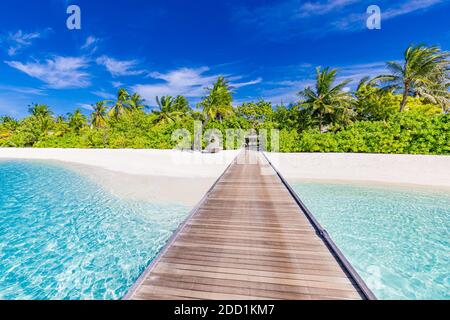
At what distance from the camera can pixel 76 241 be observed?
582cm

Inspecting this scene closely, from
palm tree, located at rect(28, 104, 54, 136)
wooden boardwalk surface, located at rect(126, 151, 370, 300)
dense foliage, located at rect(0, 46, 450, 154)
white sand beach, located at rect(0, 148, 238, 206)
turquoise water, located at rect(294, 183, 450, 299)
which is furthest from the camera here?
palm tree, located at rect(28, 104, 54, 136)

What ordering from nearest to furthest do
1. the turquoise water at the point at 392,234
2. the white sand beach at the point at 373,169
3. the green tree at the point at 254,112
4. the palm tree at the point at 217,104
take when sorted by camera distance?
the turquoise water at the point at 392,234 < the white sand beach at the point at 373,169 < the palm tree at the point at 217,104 < the green tree at the point at 254,112

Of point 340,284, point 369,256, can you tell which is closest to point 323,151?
point 369,256

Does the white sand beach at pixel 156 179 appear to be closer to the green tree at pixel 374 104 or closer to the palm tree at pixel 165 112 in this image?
the palm tree at pixel 165 112

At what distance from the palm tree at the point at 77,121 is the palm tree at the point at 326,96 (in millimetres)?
39277

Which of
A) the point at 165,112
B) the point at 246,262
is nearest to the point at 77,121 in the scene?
the point at 165,112

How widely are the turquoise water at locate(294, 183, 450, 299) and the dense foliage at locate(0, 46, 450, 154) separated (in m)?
7.51

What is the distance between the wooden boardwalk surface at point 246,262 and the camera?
2.88m

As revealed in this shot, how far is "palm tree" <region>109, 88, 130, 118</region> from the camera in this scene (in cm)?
3591

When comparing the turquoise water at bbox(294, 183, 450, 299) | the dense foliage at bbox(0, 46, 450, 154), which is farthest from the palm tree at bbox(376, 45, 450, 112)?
the turquoise water at bbox(294, 183, 450, 299)

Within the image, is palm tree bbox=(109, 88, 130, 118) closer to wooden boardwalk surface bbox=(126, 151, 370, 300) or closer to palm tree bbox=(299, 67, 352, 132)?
palm tree bbox=(299, 67, 352, 132)

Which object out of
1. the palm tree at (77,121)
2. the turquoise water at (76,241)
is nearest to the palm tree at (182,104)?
the palm tree at (77,121)
